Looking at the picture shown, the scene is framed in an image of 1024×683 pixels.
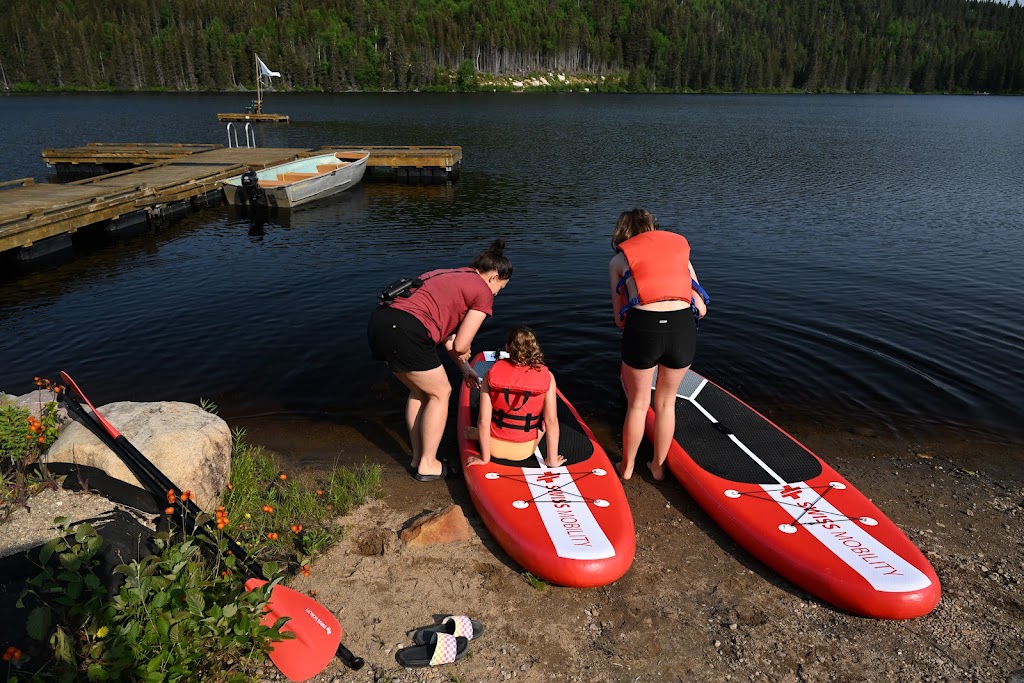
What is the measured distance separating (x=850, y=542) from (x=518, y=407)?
2.96m

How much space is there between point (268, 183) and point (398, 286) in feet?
67.2

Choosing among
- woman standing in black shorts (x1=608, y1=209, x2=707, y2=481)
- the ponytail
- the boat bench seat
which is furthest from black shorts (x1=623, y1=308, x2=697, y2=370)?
the boat bench seat

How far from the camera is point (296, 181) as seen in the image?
79.3 ft

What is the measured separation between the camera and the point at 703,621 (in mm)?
4488

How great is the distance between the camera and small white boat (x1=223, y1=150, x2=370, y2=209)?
22.2 meters

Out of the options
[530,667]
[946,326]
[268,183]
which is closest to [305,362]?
[530,667]

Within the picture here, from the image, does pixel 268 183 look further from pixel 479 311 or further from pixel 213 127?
pixel 213 127

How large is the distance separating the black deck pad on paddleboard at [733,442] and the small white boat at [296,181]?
19.2 meters

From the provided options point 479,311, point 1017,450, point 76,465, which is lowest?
point 1017,450

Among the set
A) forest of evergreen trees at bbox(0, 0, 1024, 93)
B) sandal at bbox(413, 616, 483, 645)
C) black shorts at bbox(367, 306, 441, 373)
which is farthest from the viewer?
forest of evergreen trees at bbox(0, 0, 1024, 93)

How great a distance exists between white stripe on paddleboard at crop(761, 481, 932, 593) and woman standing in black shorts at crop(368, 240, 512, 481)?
125 inches

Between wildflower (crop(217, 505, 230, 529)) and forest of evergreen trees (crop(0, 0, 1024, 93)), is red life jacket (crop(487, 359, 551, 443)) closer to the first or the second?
wildflower (crop(217, 505, 230, 529))

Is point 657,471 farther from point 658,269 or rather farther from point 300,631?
point 300,631

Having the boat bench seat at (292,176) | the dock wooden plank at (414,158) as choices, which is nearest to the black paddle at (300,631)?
the boat bench seat at (292,176)
